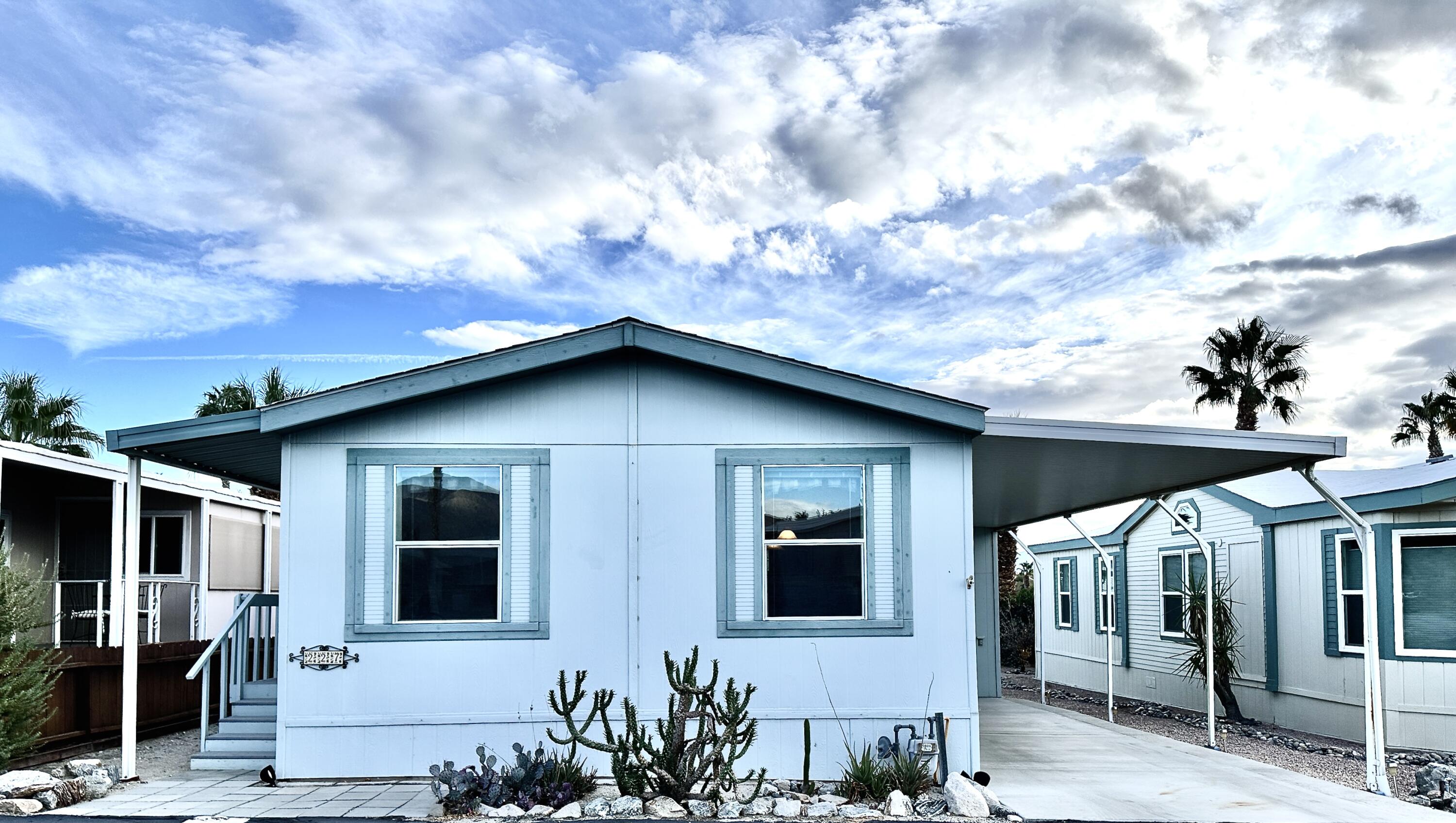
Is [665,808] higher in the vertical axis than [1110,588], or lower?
lower

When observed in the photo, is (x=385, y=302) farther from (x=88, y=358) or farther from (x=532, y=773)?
(x=532, y=773)

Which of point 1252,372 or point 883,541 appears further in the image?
point 1252,372

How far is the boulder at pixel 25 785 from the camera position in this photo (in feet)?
25.4

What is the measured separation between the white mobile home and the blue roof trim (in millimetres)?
18

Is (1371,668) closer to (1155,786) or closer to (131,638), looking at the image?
(1155,786)

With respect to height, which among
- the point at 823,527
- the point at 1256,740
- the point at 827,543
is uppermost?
the point at 823,527

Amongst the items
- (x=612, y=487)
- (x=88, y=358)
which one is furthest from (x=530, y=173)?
(x=88, y=358)

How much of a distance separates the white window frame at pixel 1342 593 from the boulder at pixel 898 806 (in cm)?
761

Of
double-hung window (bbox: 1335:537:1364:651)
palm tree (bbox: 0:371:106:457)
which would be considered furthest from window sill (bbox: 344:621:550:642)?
palm tree (bbox: 0:371:106:457)

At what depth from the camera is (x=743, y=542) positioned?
841 centimetres

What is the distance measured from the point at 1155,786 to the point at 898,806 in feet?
8.02

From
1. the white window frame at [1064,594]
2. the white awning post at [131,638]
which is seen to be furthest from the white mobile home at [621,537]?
the white window frame at [1064,594]

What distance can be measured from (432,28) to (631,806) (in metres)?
10.5

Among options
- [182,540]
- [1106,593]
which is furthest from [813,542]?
[1106,593]
